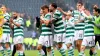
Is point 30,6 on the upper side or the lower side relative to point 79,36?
lower

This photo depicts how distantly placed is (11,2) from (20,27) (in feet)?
57.5

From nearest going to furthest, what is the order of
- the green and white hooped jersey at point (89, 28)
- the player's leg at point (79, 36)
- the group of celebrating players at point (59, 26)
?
the group of celebrating players at point (59, 26) → the green and white hooped jersey at point (89, 28) → the player's leg at point (79, 36)

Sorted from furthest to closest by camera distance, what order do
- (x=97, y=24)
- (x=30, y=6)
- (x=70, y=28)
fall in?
(x=30, y=6), (x=70, y=28), (x=97, y=24)

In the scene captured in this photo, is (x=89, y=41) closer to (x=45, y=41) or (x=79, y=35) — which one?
(x=45, y=41)

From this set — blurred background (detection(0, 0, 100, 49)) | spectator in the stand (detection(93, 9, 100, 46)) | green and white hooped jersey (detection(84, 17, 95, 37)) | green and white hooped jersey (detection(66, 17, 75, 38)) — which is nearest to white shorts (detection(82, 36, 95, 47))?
green and white hooped jersey (detection(84, 17, 95, 37))

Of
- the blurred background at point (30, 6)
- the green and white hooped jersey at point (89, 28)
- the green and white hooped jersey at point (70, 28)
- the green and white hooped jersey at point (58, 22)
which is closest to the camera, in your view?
the green and white hooped jersey at point (89, 28)

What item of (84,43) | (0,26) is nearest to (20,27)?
(0,26)

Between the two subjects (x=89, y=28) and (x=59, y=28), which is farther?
(x=59, y=28)

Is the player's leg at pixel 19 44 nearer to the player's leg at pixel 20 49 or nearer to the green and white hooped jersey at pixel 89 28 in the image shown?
the player's leg at pixel 20 49

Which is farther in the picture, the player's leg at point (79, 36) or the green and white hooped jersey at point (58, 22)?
the player's leg at point (79, 36)

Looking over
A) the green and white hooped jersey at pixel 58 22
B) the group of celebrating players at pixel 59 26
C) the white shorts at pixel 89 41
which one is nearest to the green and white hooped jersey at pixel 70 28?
the group of celebrating players at pixel 59 26

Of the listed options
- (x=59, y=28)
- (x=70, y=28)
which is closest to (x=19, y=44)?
(x=59, y=28)

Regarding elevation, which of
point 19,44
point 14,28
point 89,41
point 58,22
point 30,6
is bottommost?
point 30,6

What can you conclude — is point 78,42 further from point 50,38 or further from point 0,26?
point 0,26
